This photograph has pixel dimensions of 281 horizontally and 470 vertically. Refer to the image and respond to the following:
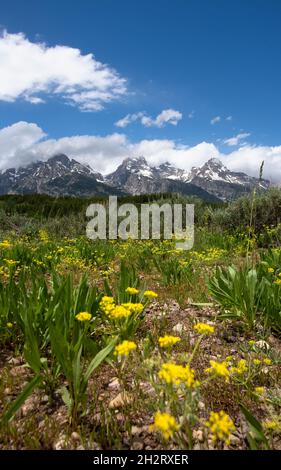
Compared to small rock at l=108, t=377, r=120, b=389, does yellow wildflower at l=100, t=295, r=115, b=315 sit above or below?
above

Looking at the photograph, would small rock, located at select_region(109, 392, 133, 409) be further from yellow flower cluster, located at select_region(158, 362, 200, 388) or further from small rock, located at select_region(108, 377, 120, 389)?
yellow flower cluster, located at select_region(158, 362, 200, 388)

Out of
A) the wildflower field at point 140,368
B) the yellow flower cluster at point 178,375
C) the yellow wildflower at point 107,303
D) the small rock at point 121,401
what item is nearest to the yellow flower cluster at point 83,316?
the wildflower field at point 140,368

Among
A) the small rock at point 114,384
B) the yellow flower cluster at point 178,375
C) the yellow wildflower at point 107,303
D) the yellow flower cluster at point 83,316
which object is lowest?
the small rock at point 114,384

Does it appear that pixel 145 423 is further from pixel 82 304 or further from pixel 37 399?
pixel 82 304

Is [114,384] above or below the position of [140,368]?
below

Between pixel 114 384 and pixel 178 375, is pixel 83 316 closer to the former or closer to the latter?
pixel 114 384

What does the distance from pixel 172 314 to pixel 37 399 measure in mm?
1855

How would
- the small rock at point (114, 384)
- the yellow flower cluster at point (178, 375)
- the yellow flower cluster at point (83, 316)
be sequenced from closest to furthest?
the yellow flower cluster at point (178, 375) → the yellow flower cluster at point (83, 316) → the small rock at point (114, 384)

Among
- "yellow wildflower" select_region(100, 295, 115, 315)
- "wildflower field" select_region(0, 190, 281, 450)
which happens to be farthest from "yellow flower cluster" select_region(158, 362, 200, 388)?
"yellow wildflower" select_region(100, 295, 115, 315)

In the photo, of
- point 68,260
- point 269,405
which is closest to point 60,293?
point 269,405

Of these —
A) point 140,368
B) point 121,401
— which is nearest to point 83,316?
point 140,368

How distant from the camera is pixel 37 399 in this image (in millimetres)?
2098

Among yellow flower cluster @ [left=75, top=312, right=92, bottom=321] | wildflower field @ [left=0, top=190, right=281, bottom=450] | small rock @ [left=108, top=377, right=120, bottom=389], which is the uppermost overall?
yellow flower cluster @ [left=75, top=312, right=92, bottom=321]

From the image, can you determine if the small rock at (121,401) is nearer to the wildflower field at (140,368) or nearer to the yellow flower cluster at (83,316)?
the wildflower field at (140,368)
